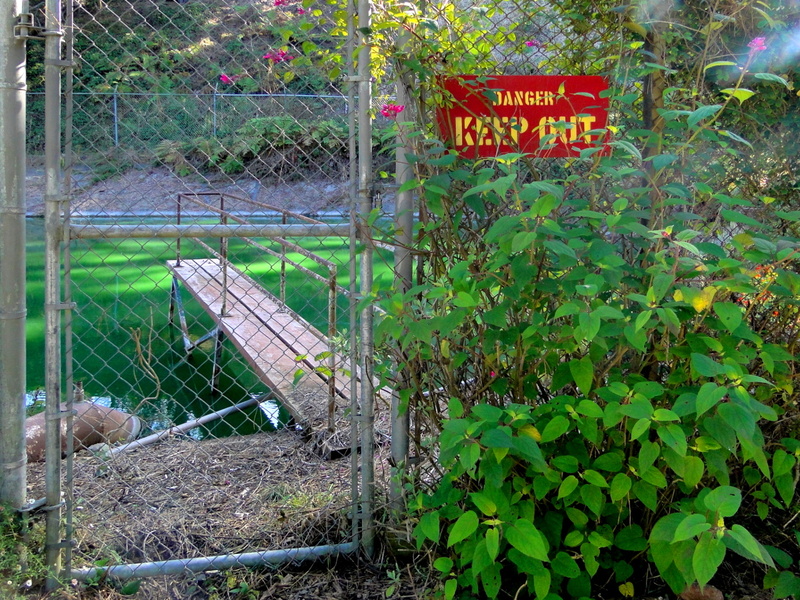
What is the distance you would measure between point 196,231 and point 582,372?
1.17 m

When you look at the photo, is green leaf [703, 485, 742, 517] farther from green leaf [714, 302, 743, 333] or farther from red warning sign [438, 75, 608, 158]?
red warning sign [438, 75, 608, 158]

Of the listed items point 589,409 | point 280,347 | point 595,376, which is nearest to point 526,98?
point 595,376

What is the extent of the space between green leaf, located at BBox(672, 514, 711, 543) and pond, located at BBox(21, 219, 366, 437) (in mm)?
1972

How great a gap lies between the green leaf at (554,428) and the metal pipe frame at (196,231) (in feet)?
2.84

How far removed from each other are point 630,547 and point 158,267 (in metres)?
10.6

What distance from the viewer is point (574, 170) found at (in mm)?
2479

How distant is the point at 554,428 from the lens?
5.26 ft

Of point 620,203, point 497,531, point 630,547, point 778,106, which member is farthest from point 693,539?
point 778,106

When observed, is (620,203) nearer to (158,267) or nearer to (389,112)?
(389,112)

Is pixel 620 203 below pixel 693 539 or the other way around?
the other way around

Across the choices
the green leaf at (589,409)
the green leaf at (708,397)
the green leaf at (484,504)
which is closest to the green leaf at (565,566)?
the green leaf at (484,504)

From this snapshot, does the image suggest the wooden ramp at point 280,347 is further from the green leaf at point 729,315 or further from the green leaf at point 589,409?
the green leaf at point 729,315

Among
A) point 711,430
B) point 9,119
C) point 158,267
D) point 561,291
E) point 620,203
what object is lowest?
point 158,267

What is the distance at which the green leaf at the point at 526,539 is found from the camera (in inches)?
59.4
